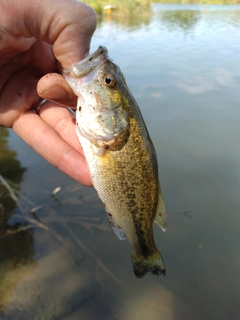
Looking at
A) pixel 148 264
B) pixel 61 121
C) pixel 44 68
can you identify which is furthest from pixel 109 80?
pixel 148 264

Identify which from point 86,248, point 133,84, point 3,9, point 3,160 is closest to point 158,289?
point 86,248

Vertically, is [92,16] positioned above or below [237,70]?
above

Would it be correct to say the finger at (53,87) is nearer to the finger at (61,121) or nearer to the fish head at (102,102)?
the fish head at (102,102)

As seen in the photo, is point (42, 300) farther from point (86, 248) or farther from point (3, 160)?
point (3, 160)

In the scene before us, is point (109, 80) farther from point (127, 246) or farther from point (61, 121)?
point (127, 246)

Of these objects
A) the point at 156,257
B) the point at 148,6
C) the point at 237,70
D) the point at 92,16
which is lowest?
the point at 148,6

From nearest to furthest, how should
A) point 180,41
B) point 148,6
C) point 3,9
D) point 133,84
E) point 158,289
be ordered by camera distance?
point 3,9 < point 158,289 < point 133,84 < point 180,41 < point 148,6
